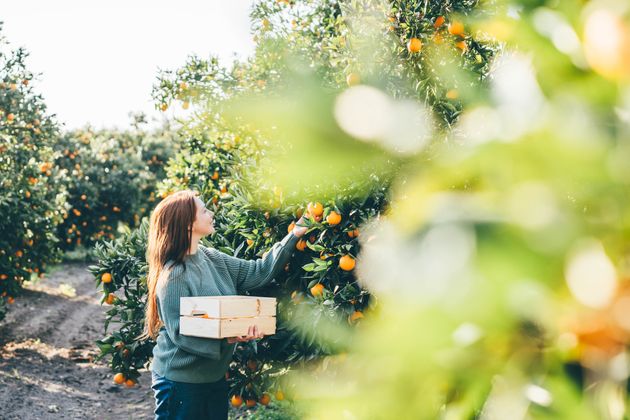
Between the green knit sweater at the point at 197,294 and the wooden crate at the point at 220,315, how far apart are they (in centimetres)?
8

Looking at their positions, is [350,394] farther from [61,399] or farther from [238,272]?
[61,399]

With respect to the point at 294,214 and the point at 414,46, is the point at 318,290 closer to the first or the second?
the point at 294,214

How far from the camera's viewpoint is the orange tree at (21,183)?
22.1ft

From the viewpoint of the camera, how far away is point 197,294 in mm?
2916

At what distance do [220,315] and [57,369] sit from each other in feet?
15.1

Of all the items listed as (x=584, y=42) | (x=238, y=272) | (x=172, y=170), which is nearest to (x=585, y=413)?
(x=584, y=42)

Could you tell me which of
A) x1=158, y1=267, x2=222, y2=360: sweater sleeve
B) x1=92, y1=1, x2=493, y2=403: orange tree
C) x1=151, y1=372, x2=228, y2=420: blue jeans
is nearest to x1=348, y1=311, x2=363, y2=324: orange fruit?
x1=92, y1=1, x2=493, y2=403: orange tree

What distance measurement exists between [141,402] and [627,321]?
5.94 metres

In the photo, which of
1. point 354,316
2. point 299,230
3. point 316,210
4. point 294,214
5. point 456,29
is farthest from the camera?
point 294,214

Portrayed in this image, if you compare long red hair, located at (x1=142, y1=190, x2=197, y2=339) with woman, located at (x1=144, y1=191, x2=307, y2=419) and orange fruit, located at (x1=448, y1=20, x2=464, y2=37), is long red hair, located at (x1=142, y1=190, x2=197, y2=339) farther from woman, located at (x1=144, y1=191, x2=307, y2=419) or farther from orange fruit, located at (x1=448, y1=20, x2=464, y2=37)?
orange fruit, located at (x1=448, y1=20, x2=464, y2=37)

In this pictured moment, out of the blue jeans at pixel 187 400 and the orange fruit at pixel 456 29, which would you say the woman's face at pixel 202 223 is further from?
the orange fruit at pixel 456 29

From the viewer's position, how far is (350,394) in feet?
1.31

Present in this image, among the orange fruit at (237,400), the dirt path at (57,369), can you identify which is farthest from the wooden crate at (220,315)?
the dirt path at (57,369)

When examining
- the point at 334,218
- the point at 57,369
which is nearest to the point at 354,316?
the point at 334,218
